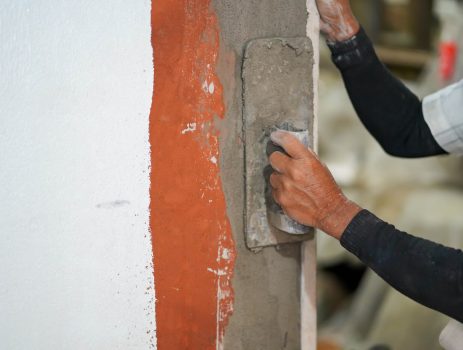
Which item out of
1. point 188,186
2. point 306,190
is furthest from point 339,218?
point 188,186

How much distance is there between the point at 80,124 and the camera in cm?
109

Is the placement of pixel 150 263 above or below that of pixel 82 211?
below

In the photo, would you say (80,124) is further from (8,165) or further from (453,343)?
(453,343)

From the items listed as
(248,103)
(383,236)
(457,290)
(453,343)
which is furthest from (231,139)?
(453,343)

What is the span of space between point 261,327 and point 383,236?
0.34 m

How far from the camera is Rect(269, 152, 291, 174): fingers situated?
1.20 metres

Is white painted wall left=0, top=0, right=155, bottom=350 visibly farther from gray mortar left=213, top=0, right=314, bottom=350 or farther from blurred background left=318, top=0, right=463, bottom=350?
blurred background left=318, top=0, right=463, bottom=350

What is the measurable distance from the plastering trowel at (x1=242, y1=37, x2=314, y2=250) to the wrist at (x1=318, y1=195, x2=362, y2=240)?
7cm

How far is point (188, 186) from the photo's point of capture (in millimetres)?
1200

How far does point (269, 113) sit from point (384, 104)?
389 millimetres

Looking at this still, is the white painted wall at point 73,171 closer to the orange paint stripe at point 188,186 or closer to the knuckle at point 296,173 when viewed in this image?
the orange paint stripe at point 188,186

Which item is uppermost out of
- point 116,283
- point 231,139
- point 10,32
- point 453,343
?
point 10,32

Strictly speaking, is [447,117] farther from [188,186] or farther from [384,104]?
[188,186]

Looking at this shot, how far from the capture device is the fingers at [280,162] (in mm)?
1196
